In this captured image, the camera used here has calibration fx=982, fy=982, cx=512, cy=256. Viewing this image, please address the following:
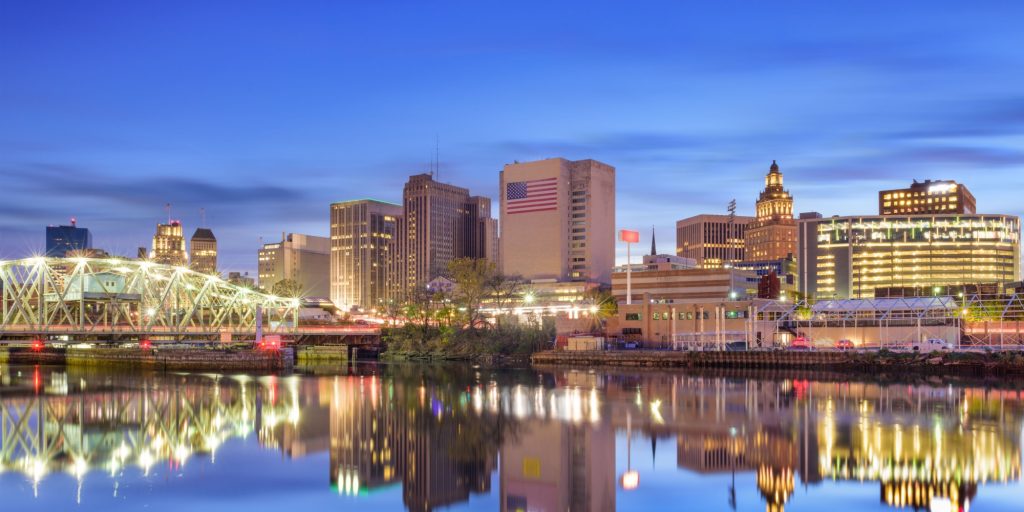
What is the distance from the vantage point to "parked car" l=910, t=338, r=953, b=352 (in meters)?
97.2

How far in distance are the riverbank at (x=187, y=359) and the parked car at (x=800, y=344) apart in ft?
186

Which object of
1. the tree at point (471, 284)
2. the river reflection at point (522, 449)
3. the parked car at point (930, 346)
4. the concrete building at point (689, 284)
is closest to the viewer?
the river reflection at point (522, 449)

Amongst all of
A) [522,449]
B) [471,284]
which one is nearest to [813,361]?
[471,284]

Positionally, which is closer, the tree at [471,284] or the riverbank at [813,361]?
the riverbank at [813,361]

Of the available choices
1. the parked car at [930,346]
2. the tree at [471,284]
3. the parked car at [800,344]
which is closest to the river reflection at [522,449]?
the parked car at [930,346]

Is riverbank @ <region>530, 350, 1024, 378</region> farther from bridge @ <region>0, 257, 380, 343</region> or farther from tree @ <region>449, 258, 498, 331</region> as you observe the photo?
bridge @ <region>0, 257, 380, 343</region>

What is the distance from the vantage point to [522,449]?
45.4 metres

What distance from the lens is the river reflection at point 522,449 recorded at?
34719mm

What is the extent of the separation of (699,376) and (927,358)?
22.6m

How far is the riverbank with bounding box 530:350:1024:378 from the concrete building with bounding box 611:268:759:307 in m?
49.5

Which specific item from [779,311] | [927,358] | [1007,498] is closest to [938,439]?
[1007,498]

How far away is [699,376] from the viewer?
3533 inches

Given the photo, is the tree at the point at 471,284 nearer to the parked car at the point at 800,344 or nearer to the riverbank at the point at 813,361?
the riverbank at the point at 813,361

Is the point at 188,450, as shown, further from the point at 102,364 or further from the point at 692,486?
the point at 102,364
